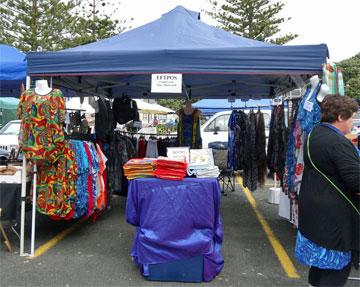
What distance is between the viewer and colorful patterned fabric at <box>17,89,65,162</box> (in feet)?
15.7

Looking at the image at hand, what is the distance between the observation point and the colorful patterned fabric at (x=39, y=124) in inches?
188

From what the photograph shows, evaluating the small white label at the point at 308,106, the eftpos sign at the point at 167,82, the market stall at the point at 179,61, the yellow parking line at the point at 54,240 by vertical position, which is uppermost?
the market stall at the point at 179,61

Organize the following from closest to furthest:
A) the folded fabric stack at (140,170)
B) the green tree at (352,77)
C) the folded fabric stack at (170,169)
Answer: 1. the folded fabric stack at (170,169)
2. the folded fabric stack at (140,170)
3. the green tree at (352,77)

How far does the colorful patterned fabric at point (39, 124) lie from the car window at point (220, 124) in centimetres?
877

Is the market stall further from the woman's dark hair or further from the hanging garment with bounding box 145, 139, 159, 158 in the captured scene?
the hanging garment with bounding box 145, 139, 159, 158

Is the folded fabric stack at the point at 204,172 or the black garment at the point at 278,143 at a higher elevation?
the black garment at the point at 278,143

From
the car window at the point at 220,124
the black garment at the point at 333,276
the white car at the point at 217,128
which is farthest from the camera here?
the car window at the point at 220,124

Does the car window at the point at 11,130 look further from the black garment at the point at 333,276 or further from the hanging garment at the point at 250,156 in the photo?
the black garment at the point at 333,276

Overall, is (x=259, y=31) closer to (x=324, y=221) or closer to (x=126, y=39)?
(x=126, y=39)

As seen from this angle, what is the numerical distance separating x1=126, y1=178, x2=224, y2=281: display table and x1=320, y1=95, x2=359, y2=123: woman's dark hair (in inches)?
61.3

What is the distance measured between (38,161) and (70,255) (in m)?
1.15

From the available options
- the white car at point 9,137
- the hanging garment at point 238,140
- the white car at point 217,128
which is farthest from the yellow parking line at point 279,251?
the white car at point 9,137

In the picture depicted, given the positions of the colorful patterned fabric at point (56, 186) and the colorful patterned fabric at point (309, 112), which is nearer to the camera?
the colorful patterned fabric at point (309, 112)

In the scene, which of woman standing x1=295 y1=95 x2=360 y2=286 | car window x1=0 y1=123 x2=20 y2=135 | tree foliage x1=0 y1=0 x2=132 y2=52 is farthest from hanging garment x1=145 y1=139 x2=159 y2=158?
tree foliage x1=0 y1=0 x2=132 y2=52
